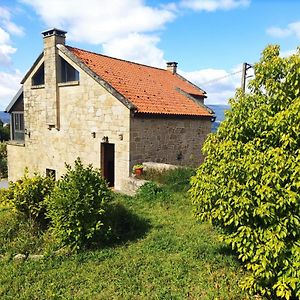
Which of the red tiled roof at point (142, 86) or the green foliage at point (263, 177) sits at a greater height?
the red tiled roof at point (142, 86)

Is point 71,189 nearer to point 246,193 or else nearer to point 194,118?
point 246,193

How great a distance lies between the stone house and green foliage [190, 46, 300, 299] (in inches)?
295

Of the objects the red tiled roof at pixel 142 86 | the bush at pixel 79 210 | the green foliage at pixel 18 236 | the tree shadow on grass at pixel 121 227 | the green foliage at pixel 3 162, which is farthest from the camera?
the green foliage at pixel 3 162

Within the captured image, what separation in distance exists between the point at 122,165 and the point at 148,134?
6.19 feet

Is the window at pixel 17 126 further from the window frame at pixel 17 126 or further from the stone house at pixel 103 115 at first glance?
the stone house at pixel 103 115

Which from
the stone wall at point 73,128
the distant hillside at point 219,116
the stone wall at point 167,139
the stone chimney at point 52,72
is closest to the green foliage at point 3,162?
the stone wall at point 73,128

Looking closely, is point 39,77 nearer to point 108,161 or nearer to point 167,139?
point 108,161

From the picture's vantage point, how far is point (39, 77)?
17.0 meters

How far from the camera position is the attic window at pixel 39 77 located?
16.8 m

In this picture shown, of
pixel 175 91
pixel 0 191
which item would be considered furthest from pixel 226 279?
pixel 175 91

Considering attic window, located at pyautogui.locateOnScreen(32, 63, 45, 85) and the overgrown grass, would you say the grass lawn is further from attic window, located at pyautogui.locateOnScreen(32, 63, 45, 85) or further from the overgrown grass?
attic window, located at pyautogui.locateOnScreen(32, 63, 45, 85)

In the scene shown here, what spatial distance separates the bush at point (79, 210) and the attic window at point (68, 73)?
8.12 metres

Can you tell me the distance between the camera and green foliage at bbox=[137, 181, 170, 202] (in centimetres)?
1056

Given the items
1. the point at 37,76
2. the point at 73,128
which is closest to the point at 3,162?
the point at 37,76
